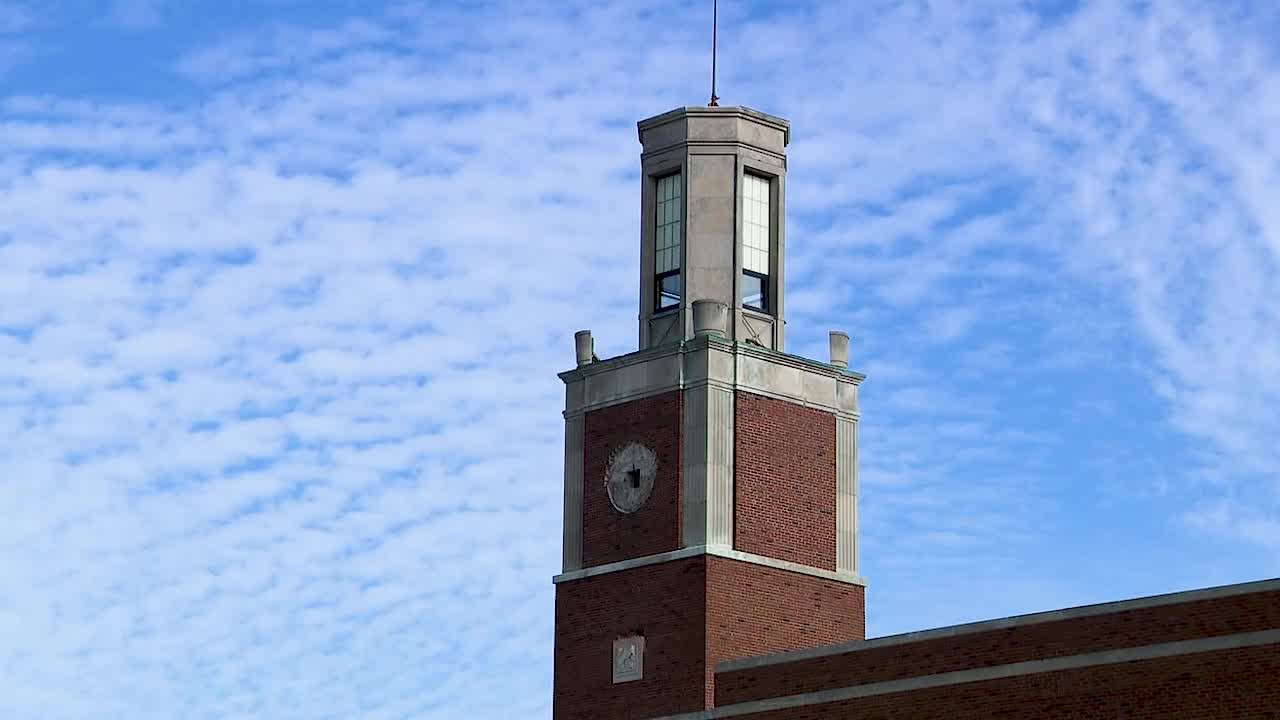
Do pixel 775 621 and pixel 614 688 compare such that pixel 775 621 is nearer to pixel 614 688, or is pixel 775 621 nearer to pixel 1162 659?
pixel 614 688

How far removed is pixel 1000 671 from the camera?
41.4 metres

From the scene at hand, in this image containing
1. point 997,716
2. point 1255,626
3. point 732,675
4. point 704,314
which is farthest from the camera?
point 704,314

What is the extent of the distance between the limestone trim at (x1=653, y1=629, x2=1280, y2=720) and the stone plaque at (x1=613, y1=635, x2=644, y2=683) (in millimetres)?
1201

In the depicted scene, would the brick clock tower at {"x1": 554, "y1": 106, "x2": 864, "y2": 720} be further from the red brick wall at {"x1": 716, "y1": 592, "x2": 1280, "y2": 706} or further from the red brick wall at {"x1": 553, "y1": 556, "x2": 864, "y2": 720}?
the red brick wall at {"x1": 716, "y1": 592, "x2": 1280, "y2": 706}

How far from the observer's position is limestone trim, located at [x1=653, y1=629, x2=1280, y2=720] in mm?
38594

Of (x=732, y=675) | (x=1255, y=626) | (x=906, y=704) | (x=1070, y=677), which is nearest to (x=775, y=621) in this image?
(x=732, y=675)

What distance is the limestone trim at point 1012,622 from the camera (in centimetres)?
3881

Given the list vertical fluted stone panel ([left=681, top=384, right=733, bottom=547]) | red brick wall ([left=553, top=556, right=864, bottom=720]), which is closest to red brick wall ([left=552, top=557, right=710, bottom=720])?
red brick wall ([left=553, top=556, right=864, bottom=720])

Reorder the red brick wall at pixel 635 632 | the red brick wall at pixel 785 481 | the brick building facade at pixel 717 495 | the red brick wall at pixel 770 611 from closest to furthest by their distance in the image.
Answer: the brick building facade at pixel 717 495, the red brick wall at pixel 635 632, the red brick wall at pixel 770 611, the red brick wall at pixel 785 481

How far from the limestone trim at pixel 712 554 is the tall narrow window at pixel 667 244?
18.0 ft

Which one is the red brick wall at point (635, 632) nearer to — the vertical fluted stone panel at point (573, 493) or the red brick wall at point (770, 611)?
the red brick wall at point (770, 611)

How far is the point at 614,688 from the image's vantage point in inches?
1885

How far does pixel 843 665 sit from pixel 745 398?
265 inches

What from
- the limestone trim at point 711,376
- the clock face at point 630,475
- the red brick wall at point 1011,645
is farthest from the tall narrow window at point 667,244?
the red brick wall at point 1011,645
